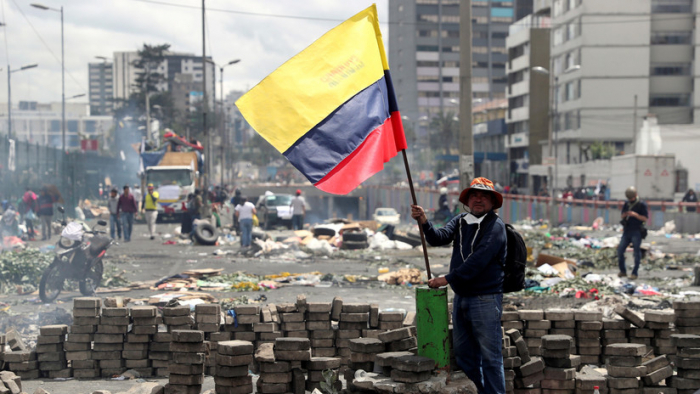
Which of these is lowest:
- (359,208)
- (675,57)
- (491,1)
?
(359,208)

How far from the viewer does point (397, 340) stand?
21.8 feet

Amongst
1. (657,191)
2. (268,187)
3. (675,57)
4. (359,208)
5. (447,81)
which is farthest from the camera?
(447,81)

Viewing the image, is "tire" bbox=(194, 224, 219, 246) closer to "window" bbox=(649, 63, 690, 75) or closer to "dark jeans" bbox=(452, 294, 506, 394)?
"dark jeans" bbox=(452, 294, 506, 394)

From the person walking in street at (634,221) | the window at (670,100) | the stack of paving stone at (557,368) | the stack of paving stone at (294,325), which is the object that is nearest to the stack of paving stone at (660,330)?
the stack of paving stone at (557,368)

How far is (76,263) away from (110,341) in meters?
5.50

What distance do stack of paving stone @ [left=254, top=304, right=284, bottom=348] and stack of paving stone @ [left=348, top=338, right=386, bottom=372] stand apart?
178 cm

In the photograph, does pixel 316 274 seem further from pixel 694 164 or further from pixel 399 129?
pixel 694 164

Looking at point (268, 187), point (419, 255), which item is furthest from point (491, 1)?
point (419, 255)

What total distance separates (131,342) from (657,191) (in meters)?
36.7

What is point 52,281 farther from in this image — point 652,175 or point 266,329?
point 652,175

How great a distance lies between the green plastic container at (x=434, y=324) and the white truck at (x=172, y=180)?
33.0 metres

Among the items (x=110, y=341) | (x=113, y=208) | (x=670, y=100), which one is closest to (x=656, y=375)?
(x=110, y=341)

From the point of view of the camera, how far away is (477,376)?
20.0 feet

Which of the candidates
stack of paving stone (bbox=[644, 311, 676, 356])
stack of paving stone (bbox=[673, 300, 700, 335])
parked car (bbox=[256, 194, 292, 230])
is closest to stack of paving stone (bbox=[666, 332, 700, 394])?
stack of paving stone (bbox=[644, 311, 676, 356])
